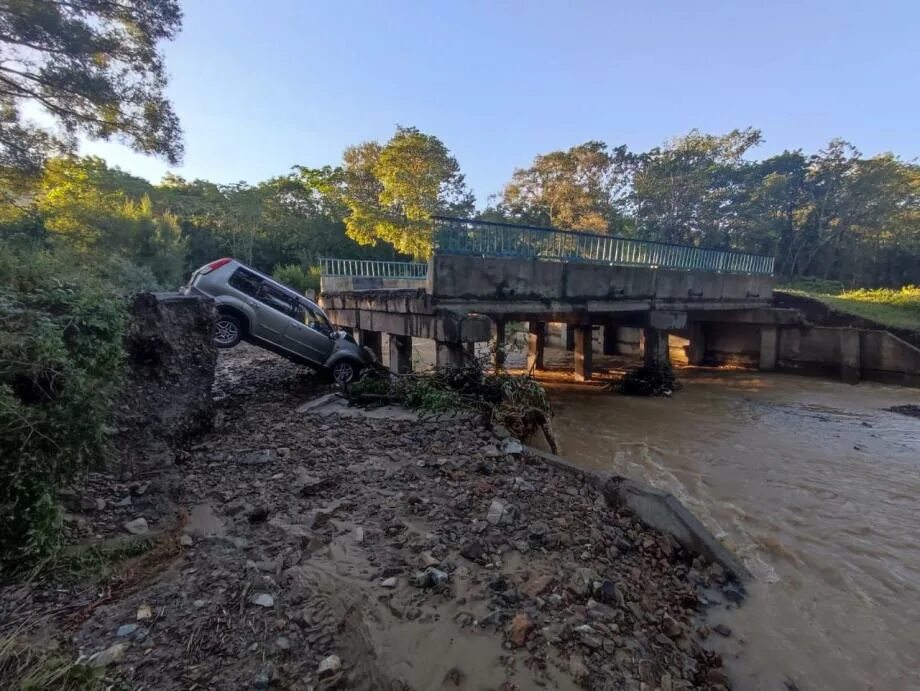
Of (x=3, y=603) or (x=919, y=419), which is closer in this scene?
(x=3, y=603)

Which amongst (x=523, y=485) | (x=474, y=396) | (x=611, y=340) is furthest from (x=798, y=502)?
(x=611, y=340)

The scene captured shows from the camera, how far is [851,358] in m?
13.9

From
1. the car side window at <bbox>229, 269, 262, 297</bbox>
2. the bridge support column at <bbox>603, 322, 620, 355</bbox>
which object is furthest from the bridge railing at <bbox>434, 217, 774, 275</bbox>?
the bridge support column at <bbox>603, 322, 620, 355</bbox>

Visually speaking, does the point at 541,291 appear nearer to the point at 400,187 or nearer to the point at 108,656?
the point at 108,656

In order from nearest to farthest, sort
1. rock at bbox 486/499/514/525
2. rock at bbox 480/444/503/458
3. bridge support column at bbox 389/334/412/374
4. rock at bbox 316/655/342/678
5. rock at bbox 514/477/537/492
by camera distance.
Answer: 1. rock at bbox 316/655/342/678
2. rock at bbox 486/499/514/525
3. rock at bbox 514/477/537/492
4. rock at bbox 480/444/503/458
5. bridge support column at bbox 389/334/412/374

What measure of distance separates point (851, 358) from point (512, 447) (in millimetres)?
14192

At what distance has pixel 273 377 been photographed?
9.60 meters

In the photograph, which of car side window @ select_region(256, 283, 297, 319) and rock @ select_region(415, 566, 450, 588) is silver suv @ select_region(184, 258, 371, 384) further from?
rock @ select_region(415, 566, 450, 588)

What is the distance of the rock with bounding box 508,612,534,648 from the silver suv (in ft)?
22.2

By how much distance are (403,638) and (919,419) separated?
1257cm

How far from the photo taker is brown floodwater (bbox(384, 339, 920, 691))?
123 inches

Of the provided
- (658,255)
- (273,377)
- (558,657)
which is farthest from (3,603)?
(658,255)

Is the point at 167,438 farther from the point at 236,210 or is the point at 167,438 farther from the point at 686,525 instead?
the point at 236,210

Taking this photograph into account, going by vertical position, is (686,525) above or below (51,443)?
below
